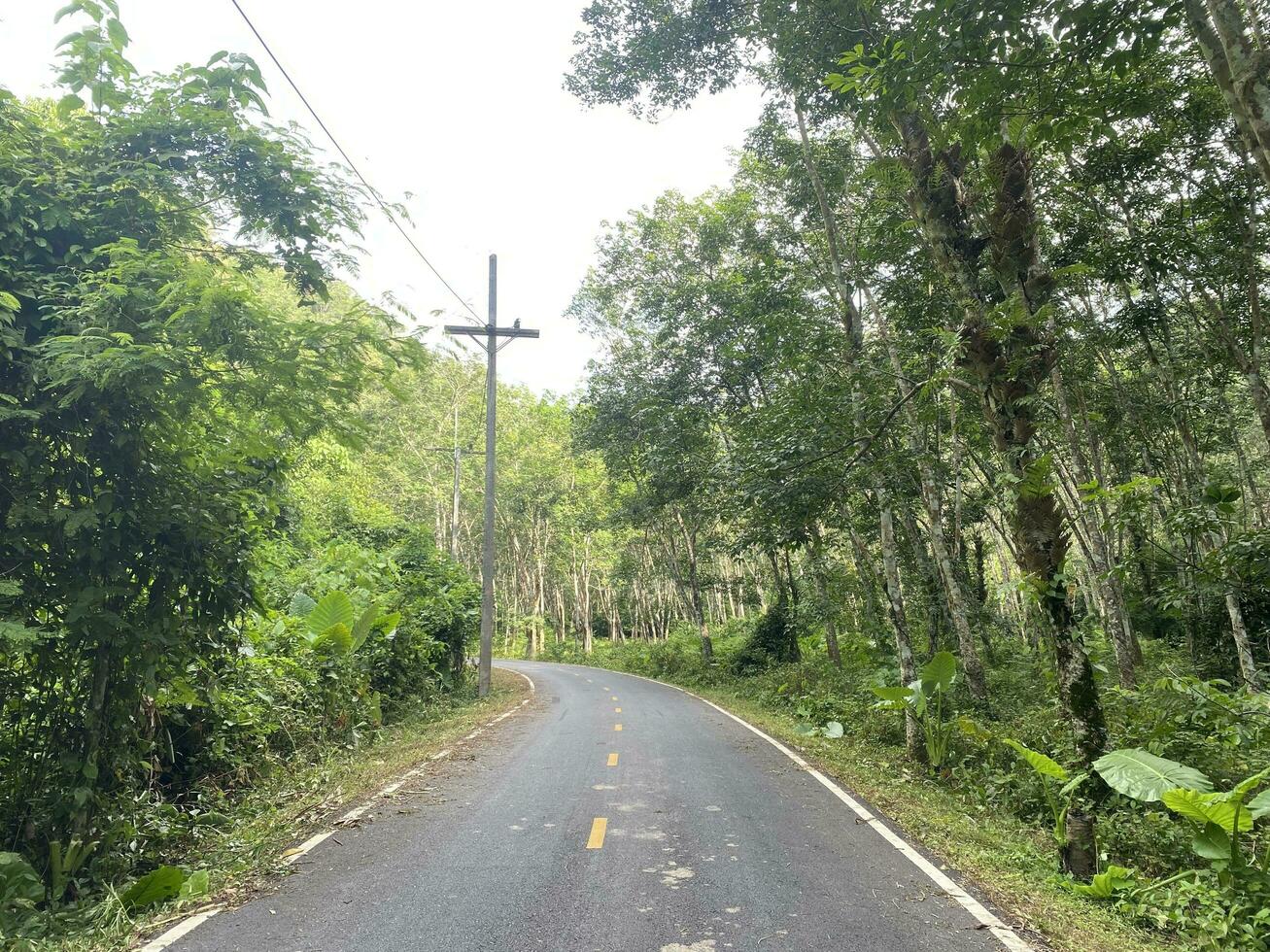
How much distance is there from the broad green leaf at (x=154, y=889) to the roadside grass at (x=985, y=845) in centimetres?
566

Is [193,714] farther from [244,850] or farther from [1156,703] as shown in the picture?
[1156,703]

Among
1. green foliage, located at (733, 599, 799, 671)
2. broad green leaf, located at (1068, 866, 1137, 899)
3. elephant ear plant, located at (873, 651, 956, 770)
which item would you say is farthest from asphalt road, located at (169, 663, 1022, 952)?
green foliage, located at (733, 599, 799, 671)

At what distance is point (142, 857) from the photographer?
5680 millimetres

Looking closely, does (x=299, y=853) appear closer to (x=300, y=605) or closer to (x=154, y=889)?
(x=154, y=889)

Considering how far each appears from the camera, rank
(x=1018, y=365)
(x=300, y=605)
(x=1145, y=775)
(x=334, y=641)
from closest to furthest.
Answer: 1. (x=1145, y=775)
2. (x=1018, y=365)
3. (x=334, y=641)
4. (x=300, y=605)

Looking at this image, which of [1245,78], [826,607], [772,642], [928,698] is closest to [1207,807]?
[1245,78]

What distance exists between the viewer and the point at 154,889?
4887 mm

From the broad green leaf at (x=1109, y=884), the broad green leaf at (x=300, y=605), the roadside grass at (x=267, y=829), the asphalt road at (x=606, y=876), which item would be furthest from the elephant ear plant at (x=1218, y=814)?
the broad green leaf at (x=300, y=605)

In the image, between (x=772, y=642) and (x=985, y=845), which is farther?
(x=772, y=642)

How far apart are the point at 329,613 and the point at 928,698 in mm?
8950

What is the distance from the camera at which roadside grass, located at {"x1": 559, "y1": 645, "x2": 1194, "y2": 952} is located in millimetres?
4242

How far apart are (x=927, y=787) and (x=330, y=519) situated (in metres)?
18.3

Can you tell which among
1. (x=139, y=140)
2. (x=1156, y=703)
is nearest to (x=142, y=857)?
(x=139, y=140)

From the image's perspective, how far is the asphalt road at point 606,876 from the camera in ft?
13.4
